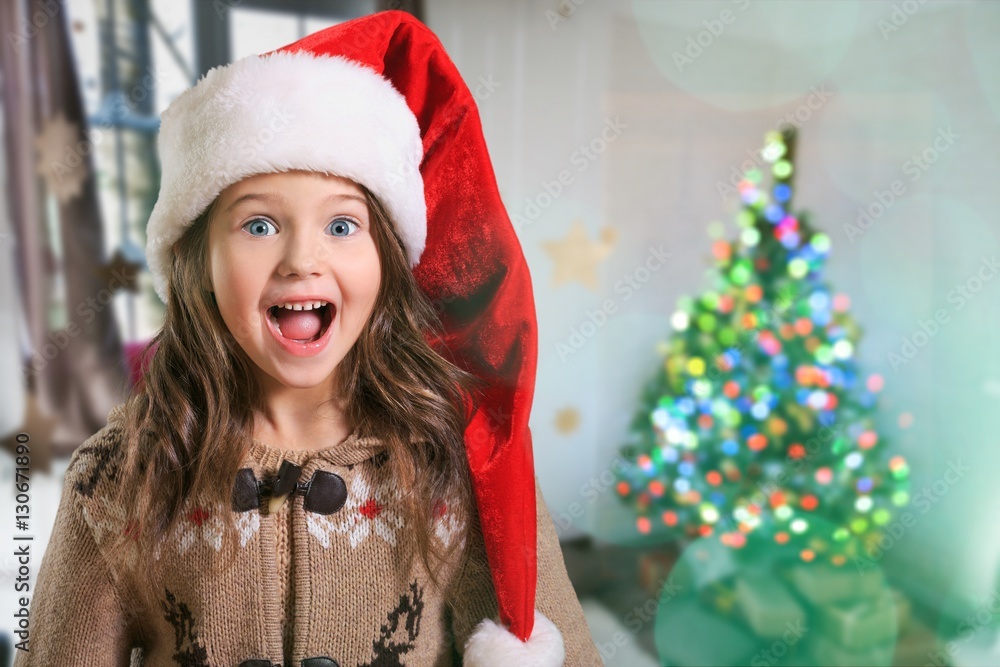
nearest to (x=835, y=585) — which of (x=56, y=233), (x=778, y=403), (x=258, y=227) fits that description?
(x=778, y=403)

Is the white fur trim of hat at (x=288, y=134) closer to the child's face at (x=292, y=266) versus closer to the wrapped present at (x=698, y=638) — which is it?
the child's face at (x=292, y=266)

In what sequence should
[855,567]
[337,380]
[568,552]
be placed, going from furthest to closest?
[568,552], [855,567], [337,380]

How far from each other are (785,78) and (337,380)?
72.2 inches

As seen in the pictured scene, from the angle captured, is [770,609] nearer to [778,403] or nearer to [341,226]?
[778,403]

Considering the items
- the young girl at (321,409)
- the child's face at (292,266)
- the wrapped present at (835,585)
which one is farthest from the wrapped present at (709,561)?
the child's face at (292,266)

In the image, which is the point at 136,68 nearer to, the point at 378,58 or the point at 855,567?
the point at 378,58

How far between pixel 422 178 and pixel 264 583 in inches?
20.9

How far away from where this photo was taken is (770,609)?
84.1 inches

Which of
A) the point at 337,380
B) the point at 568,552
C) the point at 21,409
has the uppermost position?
the point at 337,380

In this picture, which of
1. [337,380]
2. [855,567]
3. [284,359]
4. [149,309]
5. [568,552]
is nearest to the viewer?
[284,359]

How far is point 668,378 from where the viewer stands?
2271 millimetres

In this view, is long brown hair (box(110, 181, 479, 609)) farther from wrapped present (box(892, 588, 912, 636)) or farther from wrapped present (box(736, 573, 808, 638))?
wrapped present (box(892, 588, 912, 636))

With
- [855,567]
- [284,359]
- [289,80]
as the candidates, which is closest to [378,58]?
[289,80]

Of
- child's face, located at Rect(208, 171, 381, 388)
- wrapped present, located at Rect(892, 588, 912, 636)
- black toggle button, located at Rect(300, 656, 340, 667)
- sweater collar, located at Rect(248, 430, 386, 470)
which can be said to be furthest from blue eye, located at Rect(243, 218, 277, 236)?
wrapped present, located at Rect(892, 588, 912, 636)
